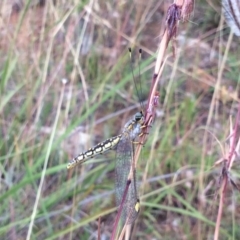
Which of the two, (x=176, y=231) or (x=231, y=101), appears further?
(x=231, y=101)

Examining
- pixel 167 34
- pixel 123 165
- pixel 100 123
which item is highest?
pixel 167 34

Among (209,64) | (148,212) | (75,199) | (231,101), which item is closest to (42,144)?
(75,199)

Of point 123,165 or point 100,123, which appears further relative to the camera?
point 100,123

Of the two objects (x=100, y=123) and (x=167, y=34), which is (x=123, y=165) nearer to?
(x=167, y=34)

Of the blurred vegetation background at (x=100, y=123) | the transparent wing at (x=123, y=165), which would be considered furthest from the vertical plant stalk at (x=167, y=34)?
the blurred vegetation background at (x=100, y=123)

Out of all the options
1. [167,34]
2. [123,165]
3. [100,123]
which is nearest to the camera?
[167,34]

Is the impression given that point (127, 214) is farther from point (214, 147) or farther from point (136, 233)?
point (214, 147)

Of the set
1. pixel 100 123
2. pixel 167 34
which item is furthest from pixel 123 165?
pixel 100 123

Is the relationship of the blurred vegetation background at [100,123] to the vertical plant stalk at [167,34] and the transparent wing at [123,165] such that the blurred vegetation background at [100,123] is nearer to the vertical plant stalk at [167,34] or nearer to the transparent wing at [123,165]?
the transparent wing at [123,165]

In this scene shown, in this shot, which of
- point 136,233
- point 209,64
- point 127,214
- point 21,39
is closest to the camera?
A: point 127,214
